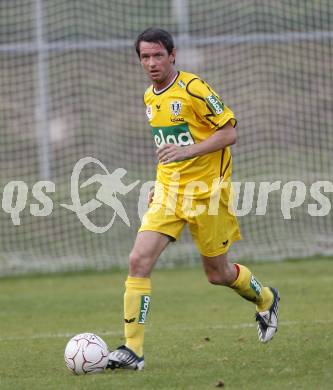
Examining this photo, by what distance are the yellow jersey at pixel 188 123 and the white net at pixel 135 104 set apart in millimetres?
6270

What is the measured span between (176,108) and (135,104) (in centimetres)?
749

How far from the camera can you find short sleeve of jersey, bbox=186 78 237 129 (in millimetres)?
6781

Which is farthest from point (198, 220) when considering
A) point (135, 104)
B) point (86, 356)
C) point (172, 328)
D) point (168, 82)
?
point (135, 104)

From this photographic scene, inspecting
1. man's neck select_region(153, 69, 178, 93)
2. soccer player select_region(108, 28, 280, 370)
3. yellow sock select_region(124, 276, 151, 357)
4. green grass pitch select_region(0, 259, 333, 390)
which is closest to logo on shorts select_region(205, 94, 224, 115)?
soccer player select_region(108, 28, 280, 370)

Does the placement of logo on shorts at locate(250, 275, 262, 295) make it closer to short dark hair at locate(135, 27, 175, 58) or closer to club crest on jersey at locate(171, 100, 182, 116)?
club crest on jersey at locate(171, 100, 182, 116)

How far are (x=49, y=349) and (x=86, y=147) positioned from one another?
643 cm

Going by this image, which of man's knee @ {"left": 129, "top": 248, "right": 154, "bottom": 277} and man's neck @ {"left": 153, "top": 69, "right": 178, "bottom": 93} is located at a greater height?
man's neck @ {"left": 153, "top": 69, "right": 178, "bottom": 93}

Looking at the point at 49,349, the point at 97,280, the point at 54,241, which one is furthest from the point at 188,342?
the point at 54,241

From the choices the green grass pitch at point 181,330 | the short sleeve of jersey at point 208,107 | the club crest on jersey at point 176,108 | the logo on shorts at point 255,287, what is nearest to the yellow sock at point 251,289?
the logo on shorts at point 255,287

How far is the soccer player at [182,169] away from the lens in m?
6.59

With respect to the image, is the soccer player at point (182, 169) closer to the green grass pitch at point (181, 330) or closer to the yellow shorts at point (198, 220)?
the yellow shorts at point (198, 220)

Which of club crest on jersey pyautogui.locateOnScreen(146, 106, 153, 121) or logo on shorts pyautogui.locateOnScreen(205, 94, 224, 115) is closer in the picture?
logo on shorts pyautogui.locateOnScreen(205, 94, 224, 115)

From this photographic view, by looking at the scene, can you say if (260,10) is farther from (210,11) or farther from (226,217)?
(226,217)

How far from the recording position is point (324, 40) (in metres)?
13.6
